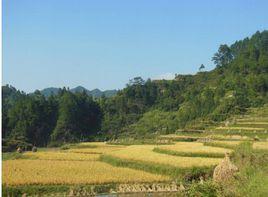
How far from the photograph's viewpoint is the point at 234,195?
1523cm

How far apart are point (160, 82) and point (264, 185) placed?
92870 millimetres

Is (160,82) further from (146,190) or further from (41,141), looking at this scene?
(146,190)

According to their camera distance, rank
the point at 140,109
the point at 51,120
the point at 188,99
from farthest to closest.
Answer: the point at 140,109 < the point at 188,99 < the point at 51,120

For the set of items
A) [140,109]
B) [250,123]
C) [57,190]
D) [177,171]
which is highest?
[140,109]

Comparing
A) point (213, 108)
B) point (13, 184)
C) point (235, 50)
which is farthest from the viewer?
point (235, 50)

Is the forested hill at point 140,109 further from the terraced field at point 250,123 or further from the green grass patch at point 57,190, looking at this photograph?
the green grass patch at point 57,190

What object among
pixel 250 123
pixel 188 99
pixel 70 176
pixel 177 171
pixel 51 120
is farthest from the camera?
pixel 188 99

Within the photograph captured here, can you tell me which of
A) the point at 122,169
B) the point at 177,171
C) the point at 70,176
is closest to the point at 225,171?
the point at 177,171

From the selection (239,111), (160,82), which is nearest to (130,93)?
(160,82)

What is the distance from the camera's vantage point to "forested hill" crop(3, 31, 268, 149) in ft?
221

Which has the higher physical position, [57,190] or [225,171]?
[225,171]

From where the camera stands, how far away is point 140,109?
91.1 m

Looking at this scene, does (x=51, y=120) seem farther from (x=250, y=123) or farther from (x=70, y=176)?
(x=70, y=176)

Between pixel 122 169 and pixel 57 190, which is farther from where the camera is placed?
pixel 122 169
